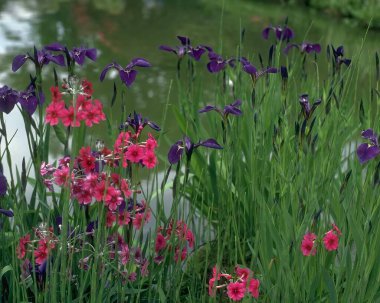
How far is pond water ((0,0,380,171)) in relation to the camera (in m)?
5.21

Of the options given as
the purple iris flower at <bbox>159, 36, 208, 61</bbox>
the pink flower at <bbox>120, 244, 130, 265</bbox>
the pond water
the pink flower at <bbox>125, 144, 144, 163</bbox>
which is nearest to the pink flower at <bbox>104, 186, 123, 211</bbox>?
the pink flower at <bbox>125, 144, 144, 163</bbox>

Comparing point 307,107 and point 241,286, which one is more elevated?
point 307,107

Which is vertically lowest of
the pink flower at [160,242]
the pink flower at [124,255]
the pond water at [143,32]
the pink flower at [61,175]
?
the pond water at [143,32]

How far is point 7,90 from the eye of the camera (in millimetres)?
1784

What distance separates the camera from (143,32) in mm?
7738

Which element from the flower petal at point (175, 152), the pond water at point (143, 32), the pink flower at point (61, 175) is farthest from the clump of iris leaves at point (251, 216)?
the pond water at point (143, 32)

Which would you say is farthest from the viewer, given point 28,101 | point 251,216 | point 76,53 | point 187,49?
point 187,49

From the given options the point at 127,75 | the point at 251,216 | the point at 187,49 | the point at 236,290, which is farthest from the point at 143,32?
the point at 236,290

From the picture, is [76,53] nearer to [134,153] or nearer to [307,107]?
[134,153]

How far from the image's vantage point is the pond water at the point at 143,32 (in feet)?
17.1

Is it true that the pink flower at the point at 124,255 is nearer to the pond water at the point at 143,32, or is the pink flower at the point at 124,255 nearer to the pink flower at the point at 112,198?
the pink flower at the point at 112,198

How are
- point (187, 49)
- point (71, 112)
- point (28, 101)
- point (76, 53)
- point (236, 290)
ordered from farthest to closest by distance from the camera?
1. point (187, 49)
2. point (76, 53)
3. point (28, 101)
4. point (236, 290)
5. point (71, 112)

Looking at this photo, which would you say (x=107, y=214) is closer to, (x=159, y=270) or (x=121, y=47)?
(x=159, y=270)

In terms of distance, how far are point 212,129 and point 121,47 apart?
12.8 feet
